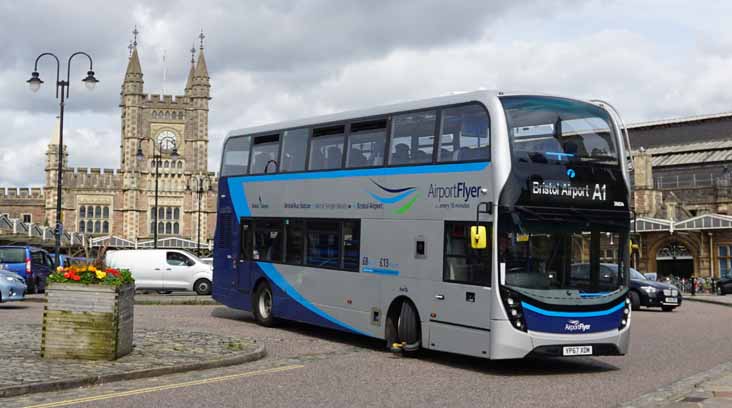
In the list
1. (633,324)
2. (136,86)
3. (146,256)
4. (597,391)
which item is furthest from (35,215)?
(597,391)

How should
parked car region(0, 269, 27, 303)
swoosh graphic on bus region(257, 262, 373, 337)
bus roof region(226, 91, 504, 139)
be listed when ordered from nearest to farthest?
bus roof region(226, 91, 504, 139), swoosh graphic on bus region(257, 262, 373, 337), parked car region(0, 269, 27, 303)

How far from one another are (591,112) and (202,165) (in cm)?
9874

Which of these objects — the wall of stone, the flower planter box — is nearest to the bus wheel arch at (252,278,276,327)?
the flower planter box

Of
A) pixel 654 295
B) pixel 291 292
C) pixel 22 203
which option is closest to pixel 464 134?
pixel 291 292

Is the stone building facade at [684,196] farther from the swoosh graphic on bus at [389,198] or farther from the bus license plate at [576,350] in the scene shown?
the bus license plate at [576,350]

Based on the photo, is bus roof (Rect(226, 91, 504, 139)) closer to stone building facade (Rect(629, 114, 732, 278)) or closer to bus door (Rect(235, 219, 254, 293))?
bus door (Rect(235, 219, 254, 293))

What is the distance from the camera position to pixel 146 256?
32.0 m

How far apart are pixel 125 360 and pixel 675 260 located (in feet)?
171

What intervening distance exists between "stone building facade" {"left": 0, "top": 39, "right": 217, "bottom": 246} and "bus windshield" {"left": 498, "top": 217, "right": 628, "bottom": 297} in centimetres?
8897

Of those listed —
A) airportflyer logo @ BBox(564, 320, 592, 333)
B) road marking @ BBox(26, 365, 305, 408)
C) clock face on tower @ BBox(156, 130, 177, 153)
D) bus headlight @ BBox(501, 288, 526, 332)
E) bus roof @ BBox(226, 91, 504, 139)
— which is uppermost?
clock face on tower @ BBox(156, 130, 177, 153)

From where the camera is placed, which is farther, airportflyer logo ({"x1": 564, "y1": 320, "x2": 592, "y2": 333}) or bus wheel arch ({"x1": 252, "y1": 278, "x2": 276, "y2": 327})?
bus wheel arch ({"x1": 252, "y1": 278, "x2": 276, "y2": 327})

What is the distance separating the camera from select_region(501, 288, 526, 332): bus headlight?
40.3 feet

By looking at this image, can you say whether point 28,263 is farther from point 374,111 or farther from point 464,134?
point 464,134

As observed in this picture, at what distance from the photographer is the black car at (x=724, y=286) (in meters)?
48.1
